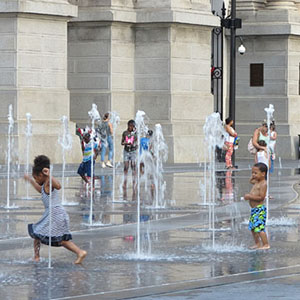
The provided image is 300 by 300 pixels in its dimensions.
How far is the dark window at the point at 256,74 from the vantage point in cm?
4016

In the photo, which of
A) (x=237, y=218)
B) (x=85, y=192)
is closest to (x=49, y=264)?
(x=237, y=218)

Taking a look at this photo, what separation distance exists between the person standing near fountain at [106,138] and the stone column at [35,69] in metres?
0.77

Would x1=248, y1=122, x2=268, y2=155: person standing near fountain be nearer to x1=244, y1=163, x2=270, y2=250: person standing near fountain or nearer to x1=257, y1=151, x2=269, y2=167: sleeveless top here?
x1=257, y1=151, x2=269, y2=167: sleeveless top

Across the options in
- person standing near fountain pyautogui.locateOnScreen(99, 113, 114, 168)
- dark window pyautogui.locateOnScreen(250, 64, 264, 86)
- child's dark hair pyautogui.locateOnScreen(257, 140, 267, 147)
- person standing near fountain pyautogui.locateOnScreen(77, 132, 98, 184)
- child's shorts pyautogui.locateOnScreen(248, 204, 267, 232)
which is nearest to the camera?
child's shorts pyautogui.locateOnScreen(248, 204, 267, 232)

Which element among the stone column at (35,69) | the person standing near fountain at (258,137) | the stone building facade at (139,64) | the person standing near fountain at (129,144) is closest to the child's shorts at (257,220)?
the person standing near fountain at (258,137)

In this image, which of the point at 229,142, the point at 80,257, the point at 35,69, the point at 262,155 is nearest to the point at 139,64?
the point at 229,142

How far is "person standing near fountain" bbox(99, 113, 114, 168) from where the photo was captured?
31.0m

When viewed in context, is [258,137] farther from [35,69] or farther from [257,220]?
[35,69]

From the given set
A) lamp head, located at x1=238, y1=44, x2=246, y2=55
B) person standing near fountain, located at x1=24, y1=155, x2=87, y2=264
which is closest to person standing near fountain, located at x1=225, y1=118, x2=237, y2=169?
lamp head, located at x1=238, y1=44, x2=246, y2=55

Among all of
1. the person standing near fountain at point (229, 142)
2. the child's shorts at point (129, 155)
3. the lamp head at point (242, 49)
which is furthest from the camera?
the lamp head at point (242, 49)

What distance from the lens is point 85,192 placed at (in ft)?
73.8

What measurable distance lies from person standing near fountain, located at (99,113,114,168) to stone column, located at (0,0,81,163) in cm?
77

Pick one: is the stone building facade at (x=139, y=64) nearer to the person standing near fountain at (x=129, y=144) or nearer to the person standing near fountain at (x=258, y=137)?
the person standing near fountain at (x=129, y=144)

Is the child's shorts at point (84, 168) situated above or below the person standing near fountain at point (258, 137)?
below
